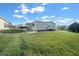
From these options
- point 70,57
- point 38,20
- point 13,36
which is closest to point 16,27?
point 13,36

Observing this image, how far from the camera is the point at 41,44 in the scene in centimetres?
173

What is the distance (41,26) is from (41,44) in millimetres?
181

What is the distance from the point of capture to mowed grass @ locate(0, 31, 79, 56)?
1703mm

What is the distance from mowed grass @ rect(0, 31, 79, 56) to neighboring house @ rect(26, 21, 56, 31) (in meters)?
0.05

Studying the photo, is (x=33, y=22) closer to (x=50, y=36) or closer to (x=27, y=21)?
(x=27, y=21)

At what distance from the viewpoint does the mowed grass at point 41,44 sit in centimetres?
170

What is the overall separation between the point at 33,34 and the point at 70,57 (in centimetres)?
43

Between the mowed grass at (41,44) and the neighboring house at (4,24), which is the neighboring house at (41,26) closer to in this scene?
the mowed grass at (41,44)

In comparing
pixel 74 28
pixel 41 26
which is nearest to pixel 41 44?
pixel 41 26

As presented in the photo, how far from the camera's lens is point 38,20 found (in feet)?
5.71

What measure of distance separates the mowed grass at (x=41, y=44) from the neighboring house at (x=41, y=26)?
50 millimetres

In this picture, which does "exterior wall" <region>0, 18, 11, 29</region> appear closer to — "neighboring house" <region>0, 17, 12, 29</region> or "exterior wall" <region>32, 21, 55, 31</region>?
"neighboring house" <region>0, 17, 12, 29</region>

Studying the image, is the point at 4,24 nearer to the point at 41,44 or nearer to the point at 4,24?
the point at 4,24

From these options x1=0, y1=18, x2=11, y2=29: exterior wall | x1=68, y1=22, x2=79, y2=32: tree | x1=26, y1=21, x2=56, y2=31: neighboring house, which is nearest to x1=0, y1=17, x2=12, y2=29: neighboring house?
x1=0, y1=18, x2=11, y2=29: exterior wall
